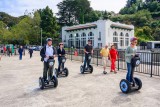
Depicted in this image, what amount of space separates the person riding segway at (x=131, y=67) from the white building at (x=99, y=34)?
140ft

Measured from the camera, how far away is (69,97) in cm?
671

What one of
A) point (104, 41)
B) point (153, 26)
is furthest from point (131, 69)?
point (153, 26)

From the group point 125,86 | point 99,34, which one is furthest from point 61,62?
point 99,34

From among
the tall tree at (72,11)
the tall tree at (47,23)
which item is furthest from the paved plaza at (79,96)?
the tall tree at (72,11)

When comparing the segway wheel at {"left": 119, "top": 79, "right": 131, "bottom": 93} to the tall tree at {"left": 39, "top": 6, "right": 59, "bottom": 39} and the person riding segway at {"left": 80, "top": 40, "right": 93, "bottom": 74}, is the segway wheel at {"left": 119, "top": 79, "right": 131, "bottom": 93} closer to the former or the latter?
the person riding segway at {"left": 80, "top": 40, "right": 93, "bottom": 74}

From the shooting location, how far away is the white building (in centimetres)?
5019

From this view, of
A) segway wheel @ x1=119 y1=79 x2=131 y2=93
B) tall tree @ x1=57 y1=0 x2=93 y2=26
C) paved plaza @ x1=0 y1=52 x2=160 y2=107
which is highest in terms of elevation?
tall tree @ x1=57 y1=0 x2=93 y2=26

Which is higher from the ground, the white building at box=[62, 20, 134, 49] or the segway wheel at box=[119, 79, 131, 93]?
the white building at box=[62, 20, 134, 49]

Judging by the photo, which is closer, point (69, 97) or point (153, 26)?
point (69, 97)

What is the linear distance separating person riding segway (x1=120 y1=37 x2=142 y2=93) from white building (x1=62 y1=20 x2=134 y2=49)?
140 ft

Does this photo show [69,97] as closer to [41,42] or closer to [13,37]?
[41,42]

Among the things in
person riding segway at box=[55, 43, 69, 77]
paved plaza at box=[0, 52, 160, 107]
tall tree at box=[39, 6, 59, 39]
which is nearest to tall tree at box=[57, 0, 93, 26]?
tall tree at box=[39, 6, 59, 39]

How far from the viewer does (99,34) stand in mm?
51000

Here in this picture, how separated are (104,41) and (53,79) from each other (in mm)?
42533
